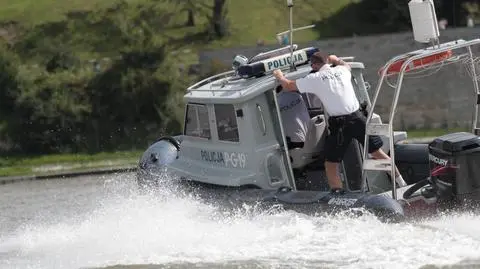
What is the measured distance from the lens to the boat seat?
12.9m

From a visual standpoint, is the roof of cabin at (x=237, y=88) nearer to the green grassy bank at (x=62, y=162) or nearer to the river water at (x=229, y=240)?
the river water at (x=229, y=240)

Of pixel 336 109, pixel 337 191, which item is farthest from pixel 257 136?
pixel 337 191

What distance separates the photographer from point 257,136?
12703 millimetres

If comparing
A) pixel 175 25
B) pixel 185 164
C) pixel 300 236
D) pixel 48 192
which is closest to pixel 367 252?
pixel 300 236

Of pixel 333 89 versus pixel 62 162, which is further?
pixel 62 162

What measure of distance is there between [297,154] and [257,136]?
0.60 m

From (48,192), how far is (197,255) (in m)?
11.1

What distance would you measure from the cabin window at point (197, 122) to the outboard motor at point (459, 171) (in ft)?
12.4

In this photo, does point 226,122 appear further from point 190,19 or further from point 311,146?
point 190,19

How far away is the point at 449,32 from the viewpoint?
3234cm

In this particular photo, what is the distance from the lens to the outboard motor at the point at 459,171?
10.9 meters

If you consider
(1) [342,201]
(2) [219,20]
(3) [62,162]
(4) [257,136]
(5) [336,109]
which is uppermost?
(5) [336,109]

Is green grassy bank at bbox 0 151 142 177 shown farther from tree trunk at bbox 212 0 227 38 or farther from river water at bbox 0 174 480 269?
river water at bbox 0 174 480 269

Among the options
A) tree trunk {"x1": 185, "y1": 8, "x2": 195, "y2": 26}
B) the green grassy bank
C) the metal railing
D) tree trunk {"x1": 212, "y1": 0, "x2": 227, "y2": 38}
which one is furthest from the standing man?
tree trunk {"x1": 185, "y1": 8, "x2": 195, "y2": 26}
